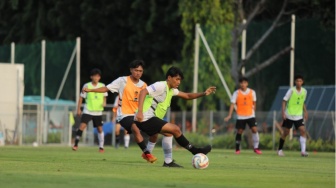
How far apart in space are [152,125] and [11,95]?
2532 cm

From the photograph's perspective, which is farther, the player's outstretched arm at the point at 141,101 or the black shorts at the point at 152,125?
the black shorts at the point at 152,125

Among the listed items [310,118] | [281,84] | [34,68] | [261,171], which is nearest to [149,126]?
[261,171]

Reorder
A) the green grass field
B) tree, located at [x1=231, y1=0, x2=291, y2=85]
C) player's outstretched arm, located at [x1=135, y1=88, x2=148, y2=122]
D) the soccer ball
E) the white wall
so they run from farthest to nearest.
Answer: tree, located at [x1=231, y1=0, x2=291, y2=85] → the white wall → player's outstretched arm, located at [x1=135, y1=88, x2=148, y2=122] → the soccer ball → the green grass field

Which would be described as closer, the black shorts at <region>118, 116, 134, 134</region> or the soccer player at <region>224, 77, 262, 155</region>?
the black shorts at <region>118, 116, 134, 134</region>

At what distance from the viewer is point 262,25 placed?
2109 inches

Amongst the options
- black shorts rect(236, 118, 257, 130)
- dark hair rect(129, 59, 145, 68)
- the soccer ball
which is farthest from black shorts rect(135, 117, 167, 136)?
black shorts rect(236, 118, 257, 130)

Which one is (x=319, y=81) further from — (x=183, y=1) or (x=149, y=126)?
(x=149, y=126)

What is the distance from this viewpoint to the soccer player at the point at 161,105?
846 inches

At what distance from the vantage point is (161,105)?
73.6ft

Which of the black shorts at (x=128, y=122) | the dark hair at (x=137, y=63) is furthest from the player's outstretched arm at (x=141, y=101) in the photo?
the black shorts at (x=128, y=122)

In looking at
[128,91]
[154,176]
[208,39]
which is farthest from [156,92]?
[208,39]

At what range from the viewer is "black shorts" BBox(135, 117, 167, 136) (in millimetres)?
21734

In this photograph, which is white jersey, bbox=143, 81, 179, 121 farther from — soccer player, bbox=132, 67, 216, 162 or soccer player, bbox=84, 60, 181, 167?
soccer player, bbox=84, 60, 181, 167

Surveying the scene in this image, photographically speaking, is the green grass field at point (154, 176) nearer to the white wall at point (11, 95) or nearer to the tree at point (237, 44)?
the white wall at point (11, 95)
